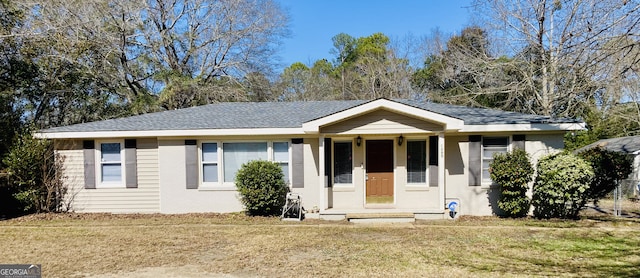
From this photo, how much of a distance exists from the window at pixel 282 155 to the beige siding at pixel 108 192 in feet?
12.1

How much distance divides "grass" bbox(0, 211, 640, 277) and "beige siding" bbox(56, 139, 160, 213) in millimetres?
830

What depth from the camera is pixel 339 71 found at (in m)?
30.2

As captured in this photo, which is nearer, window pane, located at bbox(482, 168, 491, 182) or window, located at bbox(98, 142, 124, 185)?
window pane, located at bbox(482, 168, 491, 182)

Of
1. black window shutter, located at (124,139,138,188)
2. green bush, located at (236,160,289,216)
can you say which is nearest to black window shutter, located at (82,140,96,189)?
black window shutter, located at (124,139,138,188)

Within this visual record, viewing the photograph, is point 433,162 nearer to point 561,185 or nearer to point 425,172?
point 425,172

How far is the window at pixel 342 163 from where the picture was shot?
403 inches

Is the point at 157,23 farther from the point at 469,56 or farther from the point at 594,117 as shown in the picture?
the point at 594,117

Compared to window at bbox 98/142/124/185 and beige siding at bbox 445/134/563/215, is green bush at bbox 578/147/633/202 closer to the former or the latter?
beige siding at bbox 445/134/563/215

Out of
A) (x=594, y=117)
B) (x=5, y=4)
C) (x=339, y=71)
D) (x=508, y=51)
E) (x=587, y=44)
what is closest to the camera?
(x=587, y=44)

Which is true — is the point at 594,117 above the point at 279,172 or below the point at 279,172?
above


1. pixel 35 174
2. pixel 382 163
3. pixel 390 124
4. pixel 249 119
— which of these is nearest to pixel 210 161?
pixel 249 119

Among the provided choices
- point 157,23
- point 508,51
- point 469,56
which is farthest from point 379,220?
point 157,23

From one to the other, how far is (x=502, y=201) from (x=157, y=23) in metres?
20.9

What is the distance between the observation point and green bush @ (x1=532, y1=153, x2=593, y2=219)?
8.56 metres
